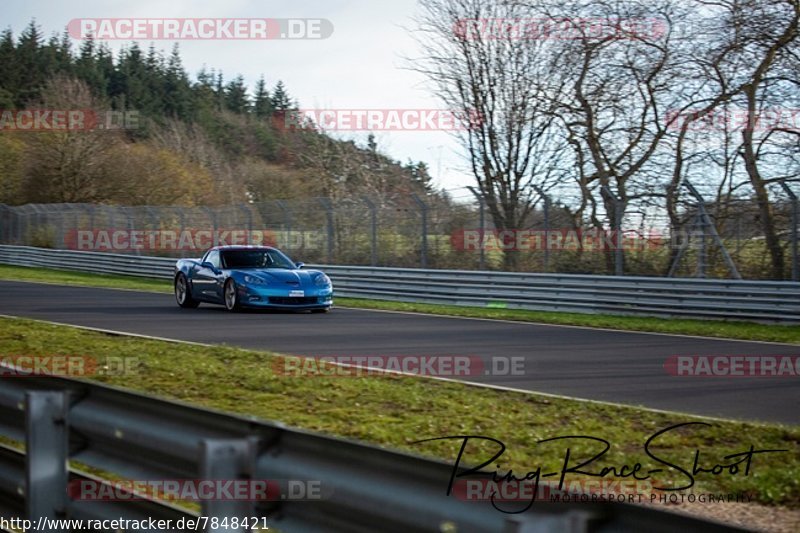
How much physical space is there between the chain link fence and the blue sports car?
15.0 feet

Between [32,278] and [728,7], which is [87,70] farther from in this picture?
[728,7]

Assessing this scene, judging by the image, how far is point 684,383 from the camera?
10.3 metres

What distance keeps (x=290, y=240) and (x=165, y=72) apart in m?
88.8

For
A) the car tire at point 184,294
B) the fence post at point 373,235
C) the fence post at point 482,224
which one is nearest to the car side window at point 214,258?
the car tire at point 184,294

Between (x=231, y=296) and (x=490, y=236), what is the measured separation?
20.2ft

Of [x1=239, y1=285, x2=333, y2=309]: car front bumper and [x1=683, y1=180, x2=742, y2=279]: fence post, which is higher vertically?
[x1=683, y1=180, x2=742, y2=279]: fence post

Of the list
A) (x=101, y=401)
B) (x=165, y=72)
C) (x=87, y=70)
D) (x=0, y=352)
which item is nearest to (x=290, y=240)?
(x=0, y=352)

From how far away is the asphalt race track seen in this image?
953 cm

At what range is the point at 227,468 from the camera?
3197 mm

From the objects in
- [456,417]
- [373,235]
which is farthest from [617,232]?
[456,417]

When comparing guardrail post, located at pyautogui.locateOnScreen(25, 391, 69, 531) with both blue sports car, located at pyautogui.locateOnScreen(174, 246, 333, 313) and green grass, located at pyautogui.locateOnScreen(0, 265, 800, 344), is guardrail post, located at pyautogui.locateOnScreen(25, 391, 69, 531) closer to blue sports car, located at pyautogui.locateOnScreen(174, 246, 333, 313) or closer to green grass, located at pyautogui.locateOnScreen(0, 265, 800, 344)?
green grass, located at pyautogui.locateOnScreen(0, 265, 800, 344)

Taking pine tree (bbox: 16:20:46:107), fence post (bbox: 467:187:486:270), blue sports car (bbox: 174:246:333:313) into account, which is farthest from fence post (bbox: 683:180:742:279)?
pine tree (bbox: 16:20:46:107)

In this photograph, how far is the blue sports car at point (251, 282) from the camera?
18.9 metres

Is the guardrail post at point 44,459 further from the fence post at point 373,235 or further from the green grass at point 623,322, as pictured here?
the fence post at point 373,235
